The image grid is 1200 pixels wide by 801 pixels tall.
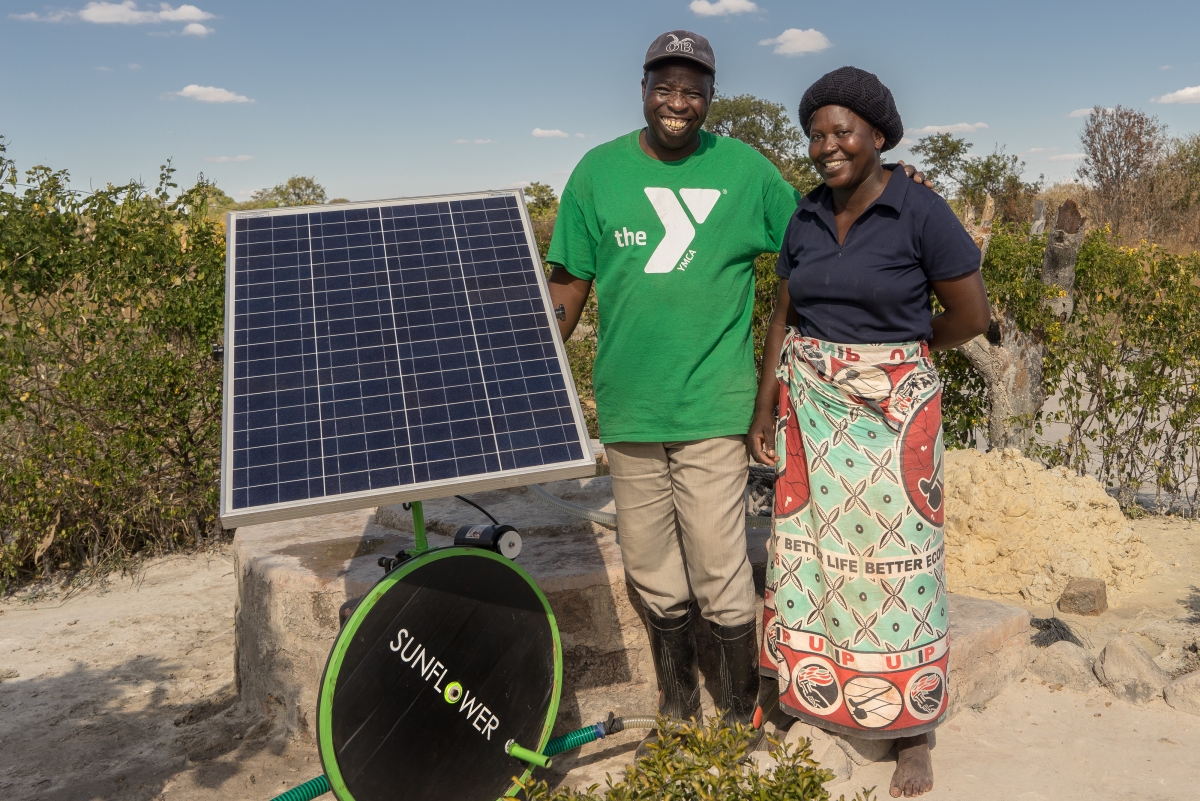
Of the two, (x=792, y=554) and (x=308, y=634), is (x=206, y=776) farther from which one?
(x=792, y=554)

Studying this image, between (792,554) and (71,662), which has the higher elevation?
(792,554)

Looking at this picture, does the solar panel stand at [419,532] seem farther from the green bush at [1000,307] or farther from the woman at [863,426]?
the green bush at [1000,307]

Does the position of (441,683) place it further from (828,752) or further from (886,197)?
(886,197)

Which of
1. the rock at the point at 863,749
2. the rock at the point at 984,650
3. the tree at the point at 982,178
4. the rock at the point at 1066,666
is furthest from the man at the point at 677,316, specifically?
the tree at the point at 982,178

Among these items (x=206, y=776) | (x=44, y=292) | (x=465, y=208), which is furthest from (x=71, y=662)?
(x=465, y=208)

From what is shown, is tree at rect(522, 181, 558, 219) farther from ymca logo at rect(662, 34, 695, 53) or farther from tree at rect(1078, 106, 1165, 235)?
ymca logo at rect(662, 34, 695, 53)

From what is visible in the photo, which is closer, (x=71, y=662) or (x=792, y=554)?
(x=792, y=554)

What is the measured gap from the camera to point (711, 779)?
6.66 feet

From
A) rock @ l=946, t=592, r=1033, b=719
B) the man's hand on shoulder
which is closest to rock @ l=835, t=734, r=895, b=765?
rock @ l=946, t=592, r=1033, b=719

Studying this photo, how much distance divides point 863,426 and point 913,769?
1.13m

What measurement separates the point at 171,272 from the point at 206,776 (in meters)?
3.46

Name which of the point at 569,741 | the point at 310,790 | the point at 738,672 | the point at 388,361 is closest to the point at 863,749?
the point at 738,672

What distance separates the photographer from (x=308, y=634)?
369 cm

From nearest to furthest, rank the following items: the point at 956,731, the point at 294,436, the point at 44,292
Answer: the point at 294,436
the point at 956,731
the point at 44,292
